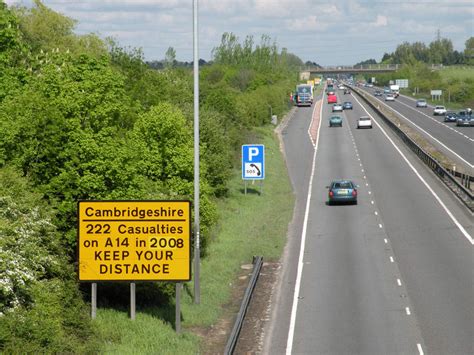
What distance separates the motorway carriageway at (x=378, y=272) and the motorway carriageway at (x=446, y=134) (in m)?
10.9

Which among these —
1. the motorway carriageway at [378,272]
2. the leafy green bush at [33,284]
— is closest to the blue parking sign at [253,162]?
the motorway carriageway at [378,272]

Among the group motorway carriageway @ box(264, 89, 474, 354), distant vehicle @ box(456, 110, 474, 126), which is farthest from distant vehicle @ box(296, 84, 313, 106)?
motorway carriageway @ box(264, 89, 474, 354)

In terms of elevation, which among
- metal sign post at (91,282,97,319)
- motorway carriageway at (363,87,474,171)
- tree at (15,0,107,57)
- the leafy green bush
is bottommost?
motorway carriageway at (363,87,474,171)

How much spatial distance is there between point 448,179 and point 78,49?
123ft

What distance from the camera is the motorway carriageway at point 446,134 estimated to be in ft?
240

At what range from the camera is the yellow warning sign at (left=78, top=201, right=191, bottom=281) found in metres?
24.0

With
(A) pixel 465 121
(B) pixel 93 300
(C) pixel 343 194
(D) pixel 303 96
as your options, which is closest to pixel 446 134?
(A) pixel 465 121

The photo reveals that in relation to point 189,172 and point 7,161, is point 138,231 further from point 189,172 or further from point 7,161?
point 189,172

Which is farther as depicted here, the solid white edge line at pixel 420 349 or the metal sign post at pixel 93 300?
the metal sign post at pixel 93 300

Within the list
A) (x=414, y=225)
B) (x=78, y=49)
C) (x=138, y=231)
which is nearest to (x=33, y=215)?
(x=138, y=231)

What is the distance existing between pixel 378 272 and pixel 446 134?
64.3 metres

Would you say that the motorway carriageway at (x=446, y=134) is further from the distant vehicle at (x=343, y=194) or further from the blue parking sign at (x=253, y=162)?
the blue parking sign at (x=253, y=162)

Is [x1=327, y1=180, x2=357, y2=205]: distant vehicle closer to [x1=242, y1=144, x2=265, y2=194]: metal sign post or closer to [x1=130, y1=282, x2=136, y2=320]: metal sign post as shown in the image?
[x1=242, y1=144, x2=265, y2=194]: metal sign post

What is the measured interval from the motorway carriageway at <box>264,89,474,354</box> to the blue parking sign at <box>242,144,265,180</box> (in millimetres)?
2982
